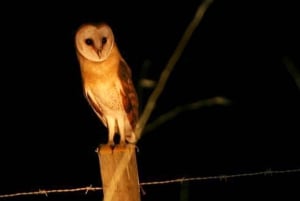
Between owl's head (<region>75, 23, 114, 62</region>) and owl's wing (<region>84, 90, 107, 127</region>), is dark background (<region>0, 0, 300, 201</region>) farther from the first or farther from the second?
owl's head (<region>75, 23, 114, 62</region>)

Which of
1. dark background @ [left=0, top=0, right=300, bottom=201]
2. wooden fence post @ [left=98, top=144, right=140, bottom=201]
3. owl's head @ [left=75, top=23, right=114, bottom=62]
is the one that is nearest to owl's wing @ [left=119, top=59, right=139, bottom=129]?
owl's head @ [left=75, top=23, right=114, bottom=62]

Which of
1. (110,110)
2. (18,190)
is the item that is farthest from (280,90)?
(110,110)

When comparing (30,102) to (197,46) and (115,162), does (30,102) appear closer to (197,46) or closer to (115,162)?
(197,46)

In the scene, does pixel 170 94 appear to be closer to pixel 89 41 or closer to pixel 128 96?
pixel 128 96

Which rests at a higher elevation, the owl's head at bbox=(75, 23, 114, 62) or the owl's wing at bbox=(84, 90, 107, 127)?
the owl's head at bbox=(75, 23, 114, 62)

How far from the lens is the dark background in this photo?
22.6 feet

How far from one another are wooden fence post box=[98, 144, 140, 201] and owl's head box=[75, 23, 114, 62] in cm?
113

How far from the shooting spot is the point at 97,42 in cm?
331

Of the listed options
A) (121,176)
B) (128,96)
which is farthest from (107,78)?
(121,176)

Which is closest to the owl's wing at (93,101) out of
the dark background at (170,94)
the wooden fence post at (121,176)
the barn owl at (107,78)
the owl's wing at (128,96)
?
the barn owl at (107,78)

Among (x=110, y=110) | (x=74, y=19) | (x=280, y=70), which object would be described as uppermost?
(x=74, y=19)

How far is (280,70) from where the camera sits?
750 cm

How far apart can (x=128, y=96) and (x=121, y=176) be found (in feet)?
4.07

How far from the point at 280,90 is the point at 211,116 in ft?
2.82
